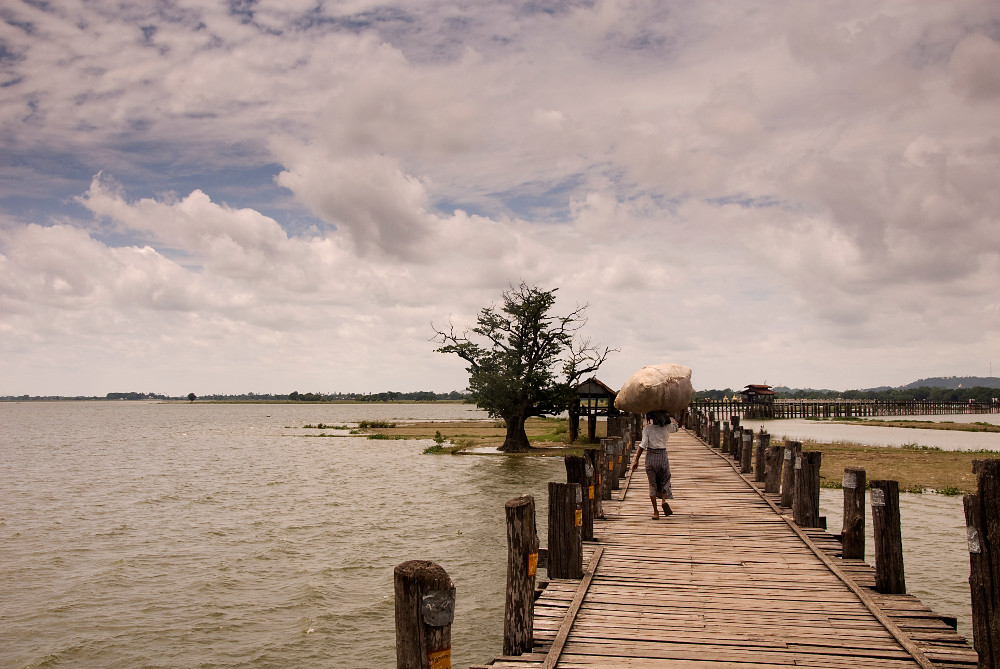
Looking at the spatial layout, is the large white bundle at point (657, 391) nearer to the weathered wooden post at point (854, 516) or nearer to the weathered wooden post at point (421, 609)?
the weathered wooden post at point (854, 516)

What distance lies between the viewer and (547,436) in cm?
5078

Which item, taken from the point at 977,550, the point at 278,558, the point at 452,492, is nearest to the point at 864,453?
the point at 452,492

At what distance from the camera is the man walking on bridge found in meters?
11.0

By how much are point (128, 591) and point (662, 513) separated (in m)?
10.8

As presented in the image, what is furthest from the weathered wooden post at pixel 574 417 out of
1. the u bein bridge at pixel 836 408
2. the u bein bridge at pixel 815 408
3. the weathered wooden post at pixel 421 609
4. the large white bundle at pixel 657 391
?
the weathered wooden post at pixel 421 609

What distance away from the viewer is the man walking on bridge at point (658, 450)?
11.0 metres

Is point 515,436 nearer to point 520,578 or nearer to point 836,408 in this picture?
point 520,578

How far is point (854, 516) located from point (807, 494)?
2.07 m

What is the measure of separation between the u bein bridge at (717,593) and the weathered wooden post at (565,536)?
0.05 ft

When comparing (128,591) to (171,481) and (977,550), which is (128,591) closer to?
(977,550)

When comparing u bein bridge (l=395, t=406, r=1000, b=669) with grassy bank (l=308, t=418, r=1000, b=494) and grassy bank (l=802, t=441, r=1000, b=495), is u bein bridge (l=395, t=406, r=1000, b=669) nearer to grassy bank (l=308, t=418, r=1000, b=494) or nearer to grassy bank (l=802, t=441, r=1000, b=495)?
grassy bank (l=308, t=418, r=1000, b=494)

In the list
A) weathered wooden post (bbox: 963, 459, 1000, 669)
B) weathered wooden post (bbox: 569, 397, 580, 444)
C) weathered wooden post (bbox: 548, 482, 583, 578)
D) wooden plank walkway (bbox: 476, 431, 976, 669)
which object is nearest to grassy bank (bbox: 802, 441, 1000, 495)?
weathered wooden post (bbox: 569, 397, 580, 444)

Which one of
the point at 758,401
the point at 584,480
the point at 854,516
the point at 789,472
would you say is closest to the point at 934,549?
the point at 789,472

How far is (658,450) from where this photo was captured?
11.0 metres
